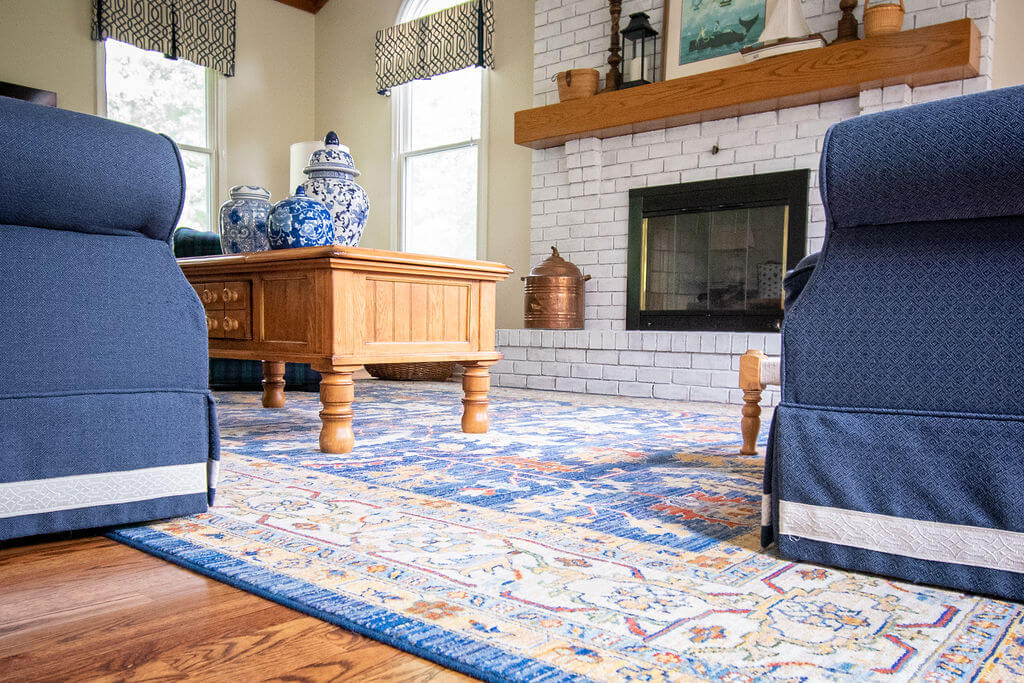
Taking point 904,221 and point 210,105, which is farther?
point 210,105

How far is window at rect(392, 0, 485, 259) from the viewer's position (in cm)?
576

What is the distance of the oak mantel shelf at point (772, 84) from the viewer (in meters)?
3.42

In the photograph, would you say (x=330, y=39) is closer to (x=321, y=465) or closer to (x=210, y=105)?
(x=210, y=105)

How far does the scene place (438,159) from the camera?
598 centimetres

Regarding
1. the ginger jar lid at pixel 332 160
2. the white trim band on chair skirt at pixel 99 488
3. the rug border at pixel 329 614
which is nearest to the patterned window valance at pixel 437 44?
the ginger jar lid at pixel 332 160

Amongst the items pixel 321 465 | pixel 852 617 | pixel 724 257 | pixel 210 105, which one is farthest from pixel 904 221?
pixel 210 105

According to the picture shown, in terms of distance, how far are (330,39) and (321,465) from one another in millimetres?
5646

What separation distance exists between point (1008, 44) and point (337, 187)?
311 cm

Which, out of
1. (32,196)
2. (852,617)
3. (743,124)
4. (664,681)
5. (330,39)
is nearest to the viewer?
(664,681)

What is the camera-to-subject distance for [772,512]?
1.24m

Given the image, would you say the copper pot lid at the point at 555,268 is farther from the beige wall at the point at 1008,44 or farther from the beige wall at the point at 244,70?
the beige wall at the point at 244,70

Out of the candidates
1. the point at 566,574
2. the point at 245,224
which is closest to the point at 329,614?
the point at 566,574

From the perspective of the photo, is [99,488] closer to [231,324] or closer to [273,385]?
[231,324]

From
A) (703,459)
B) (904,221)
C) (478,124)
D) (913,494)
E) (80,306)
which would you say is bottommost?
(703,459)
